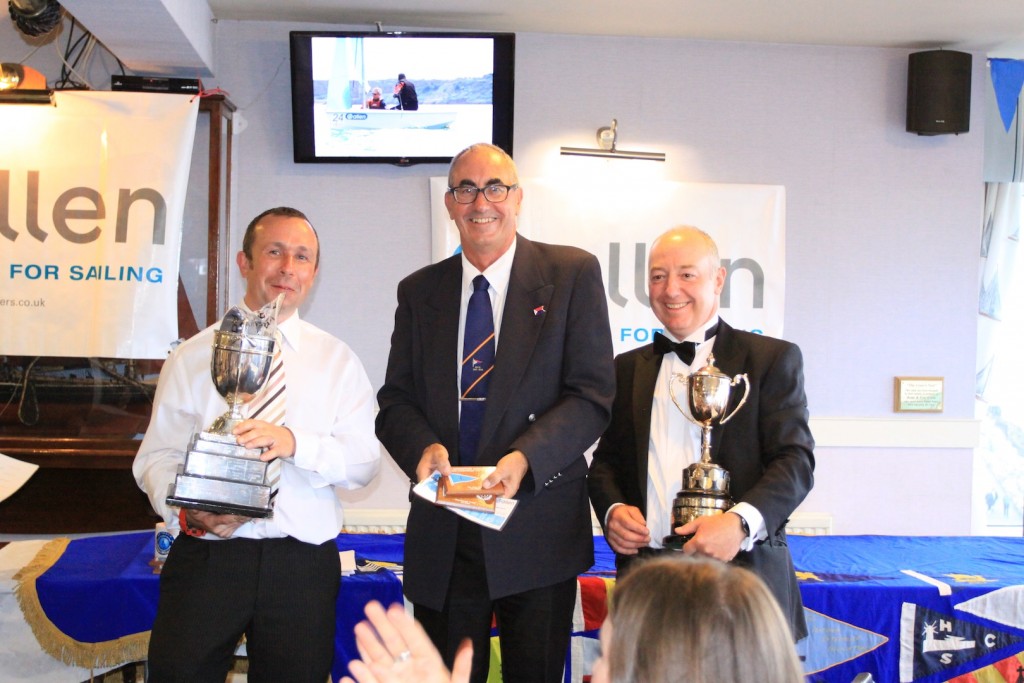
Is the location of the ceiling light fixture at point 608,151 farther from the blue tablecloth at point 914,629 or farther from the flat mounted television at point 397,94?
the blue tablecloth at point 914,629

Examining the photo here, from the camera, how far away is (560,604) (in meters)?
2.32

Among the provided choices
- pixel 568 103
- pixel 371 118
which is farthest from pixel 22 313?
pixel 568 103

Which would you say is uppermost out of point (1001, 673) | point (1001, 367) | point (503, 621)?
point (1001, 367)

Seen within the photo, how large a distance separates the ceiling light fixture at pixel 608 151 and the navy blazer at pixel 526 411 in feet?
8.02

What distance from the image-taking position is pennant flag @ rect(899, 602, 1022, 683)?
3311mm

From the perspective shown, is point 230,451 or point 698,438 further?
point 698,438

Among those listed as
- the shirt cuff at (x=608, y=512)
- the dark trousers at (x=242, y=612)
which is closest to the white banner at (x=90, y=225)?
the dark trousers at (x=242, y=612)

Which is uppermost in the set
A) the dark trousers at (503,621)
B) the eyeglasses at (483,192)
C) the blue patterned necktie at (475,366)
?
the eyeglasses at (483,192)

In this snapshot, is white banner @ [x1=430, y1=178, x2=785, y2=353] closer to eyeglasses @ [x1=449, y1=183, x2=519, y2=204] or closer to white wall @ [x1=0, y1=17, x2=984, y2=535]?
white wall @ [x1=0, y1=17, x2=984, y2=535]

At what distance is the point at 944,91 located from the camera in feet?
16.0

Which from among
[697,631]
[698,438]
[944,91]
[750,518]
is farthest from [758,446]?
[944,91]

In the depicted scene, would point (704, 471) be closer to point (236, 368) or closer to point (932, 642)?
point (236, 368)

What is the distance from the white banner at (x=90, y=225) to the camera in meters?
4.38

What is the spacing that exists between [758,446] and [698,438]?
16 cm
